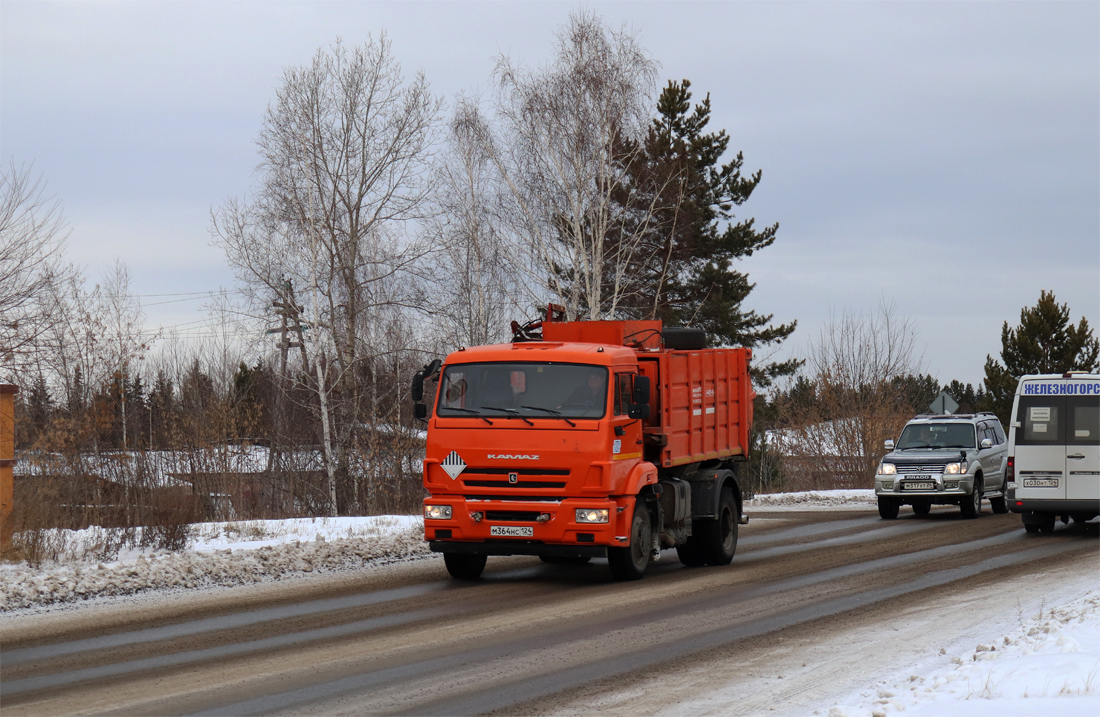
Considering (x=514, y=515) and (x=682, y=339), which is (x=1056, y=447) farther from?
(x=514, y=515)

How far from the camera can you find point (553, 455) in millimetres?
12578

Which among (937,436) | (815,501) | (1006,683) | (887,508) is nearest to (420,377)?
(1006,683)

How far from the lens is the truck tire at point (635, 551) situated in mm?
13102

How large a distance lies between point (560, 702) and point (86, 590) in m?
6.55

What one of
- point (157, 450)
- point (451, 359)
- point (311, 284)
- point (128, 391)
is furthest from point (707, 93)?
point (451, 359)

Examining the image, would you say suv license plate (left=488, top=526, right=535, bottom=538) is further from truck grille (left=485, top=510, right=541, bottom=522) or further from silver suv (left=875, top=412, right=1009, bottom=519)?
silver suv (left=875, top=412, right=1009, bottom=519)

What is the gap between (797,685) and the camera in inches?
297

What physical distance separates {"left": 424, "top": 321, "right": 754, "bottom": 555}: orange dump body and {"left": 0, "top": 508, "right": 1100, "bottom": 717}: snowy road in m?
0.71

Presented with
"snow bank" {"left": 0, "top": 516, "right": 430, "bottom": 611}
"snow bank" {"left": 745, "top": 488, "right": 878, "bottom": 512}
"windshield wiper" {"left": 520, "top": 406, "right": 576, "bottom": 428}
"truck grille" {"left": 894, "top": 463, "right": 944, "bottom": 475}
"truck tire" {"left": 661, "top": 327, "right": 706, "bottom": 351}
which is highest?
"truck tire" {"left": 661, "top": 327, "right": 706, "bottom": 351}

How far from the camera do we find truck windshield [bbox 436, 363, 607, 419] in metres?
12.8

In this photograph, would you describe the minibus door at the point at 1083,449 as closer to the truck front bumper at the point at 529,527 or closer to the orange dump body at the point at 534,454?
the orange dump body at the point at 534,454

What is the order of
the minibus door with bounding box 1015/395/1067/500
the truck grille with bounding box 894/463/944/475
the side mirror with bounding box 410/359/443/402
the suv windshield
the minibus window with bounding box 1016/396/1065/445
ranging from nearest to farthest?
1. the side mirror with bounding box 410/359/443/402
2. the minibus door with bounding box 1015/395/1067/500
3. the minibus window with bounding box 1016/396/1065/445
4. the truck grille with bounding box 894/463/944/475
5. the suv windshield

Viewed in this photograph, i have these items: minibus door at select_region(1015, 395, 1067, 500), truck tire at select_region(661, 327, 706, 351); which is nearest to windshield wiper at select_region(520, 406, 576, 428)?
truck tire at select_region(661, 327, 706, 351)

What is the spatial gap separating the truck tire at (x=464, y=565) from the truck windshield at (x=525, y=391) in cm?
182
